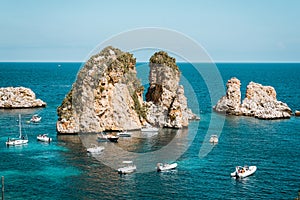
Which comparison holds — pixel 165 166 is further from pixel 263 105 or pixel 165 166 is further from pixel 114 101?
pixel 263 105

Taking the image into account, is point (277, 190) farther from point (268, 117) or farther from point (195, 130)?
point (268, 117)

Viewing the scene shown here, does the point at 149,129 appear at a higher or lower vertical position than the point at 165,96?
lower

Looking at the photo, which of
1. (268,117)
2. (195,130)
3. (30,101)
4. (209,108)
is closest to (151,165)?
(195,130)

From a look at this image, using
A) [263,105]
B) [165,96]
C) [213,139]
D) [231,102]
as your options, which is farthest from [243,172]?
[263,105]

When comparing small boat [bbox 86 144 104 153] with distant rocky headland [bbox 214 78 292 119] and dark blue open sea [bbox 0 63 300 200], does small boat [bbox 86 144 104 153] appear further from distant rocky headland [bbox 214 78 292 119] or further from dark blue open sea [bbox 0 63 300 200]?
distant rocky headland [bbox 214 78 292 119]

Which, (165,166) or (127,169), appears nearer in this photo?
(127,169)
